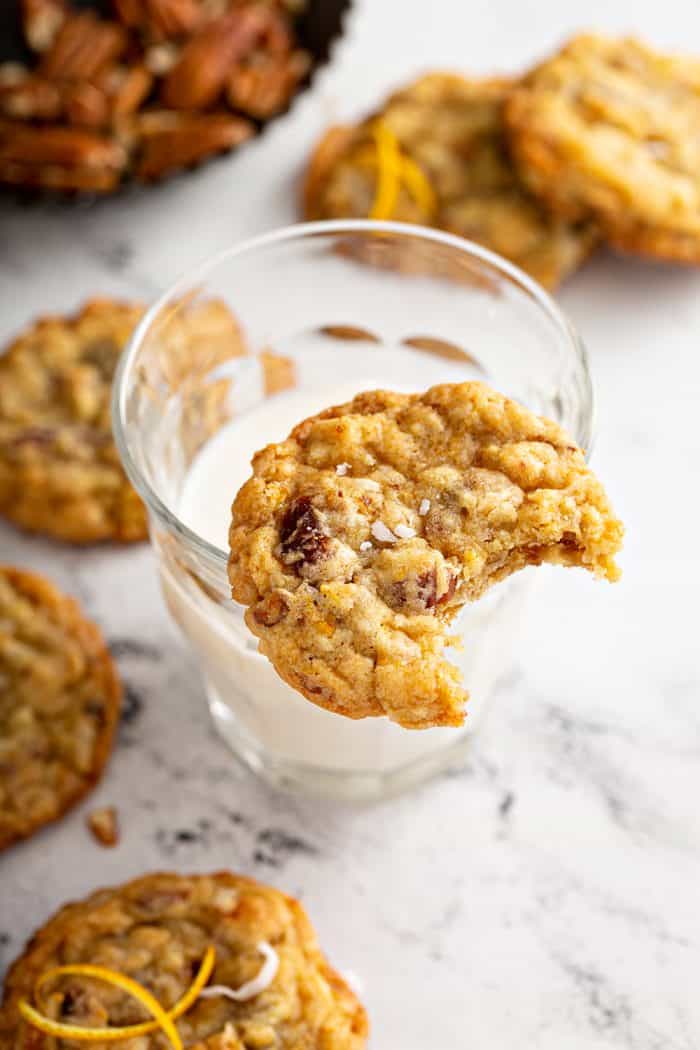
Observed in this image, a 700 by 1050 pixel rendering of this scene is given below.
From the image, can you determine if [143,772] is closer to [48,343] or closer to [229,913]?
[229,913]

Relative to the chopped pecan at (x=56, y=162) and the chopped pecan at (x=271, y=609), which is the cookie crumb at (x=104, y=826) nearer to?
the chopped pecan at (x=271, y=609)

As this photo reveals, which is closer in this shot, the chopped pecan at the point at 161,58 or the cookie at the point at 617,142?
the cookie at the point at 617,142

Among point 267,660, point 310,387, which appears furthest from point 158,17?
point 267,660

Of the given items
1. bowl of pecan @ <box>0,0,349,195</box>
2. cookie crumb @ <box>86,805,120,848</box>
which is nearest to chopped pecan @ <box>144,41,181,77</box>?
bowl of pecan @ <box>0,0,349,195</box>

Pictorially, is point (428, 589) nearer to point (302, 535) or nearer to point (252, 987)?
point (302, 535)

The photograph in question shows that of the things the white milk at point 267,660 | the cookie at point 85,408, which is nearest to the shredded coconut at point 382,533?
the white milk at point 267,660

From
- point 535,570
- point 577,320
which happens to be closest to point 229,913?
point 535,570
